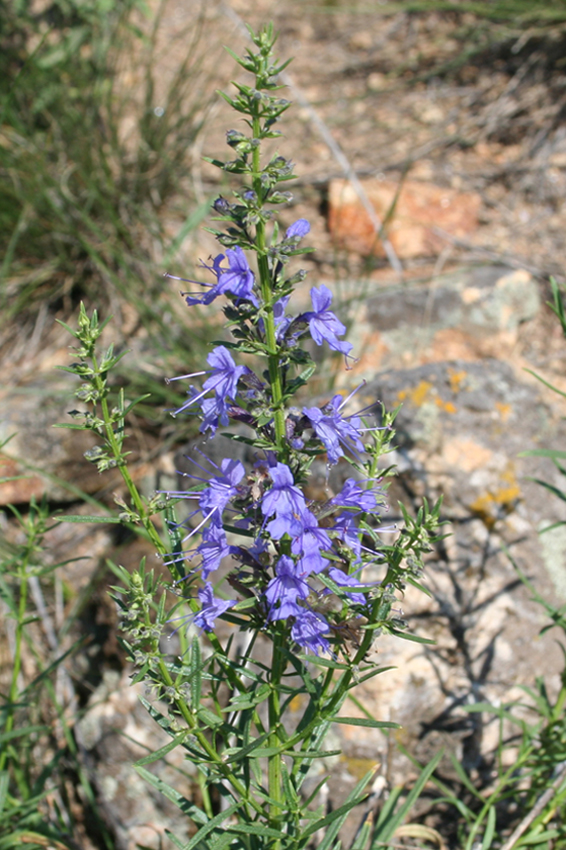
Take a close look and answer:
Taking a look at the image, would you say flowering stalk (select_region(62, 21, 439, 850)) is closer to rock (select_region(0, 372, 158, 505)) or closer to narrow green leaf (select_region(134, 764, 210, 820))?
narrow green leaf (select_region(134, 764, 210, 820))

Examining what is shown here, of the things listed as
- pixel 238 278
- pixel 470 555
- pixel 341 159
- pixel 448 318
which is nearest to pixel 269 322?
pixel 238 278

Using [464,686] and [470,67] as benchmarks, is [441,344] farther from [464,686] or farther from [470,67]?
[470,67]

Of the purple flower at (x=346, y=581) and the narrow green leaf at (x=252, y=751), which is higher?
the purple flower at (x=346, y=581)

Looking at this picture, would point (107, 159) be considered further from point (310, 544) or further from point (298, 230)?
point (310, 544)

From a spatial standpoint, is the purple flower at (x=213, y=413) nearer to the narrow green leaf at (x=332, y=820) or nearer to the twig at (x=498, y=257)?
the narrow green leaf at (x=332, y=820)

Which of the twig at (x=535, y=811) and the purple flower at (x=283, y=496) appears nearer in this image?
the purple flower at (x=283, y=496)

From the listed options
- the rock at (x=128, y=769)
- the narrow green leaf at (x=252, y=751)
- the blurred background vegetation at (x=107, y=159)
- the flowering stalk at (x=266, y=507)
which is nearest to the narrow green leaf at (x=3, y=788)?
the rock at (x=128, y=769)

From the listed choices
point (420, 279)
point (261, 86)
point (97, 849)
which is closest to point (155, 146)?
point (420, 279)
